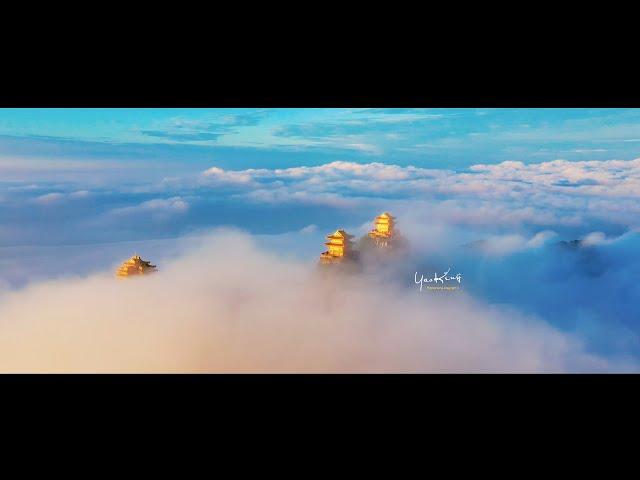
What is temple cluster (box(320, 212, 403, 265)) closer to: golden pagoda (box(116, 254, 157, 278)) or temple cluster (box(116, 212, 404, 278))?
temple cluster (box(116, 212, 404, 278))

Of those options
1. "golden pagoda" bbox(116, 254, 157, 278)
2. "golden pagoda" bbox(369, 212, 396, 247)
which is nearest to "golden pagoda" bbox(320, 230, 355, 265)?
"golden pagoda" bbox(369, 212, 396, 247)

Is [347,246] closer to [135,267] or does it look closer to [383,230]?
[383,230]

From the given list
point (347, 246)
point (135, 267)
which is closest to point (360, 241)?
point (347, 246)

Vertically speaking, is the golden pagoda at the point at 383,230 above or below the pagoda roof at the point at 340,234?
above

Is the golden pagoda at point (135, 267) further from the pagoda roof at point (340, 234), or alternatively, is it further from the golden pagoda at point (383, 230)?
the golden pagoda at point (383, 230)

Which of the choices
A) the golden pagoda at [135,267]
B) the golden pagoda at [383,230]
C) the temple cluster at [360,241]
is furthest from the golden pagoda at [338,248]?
the golden pagoda at [135,267]
